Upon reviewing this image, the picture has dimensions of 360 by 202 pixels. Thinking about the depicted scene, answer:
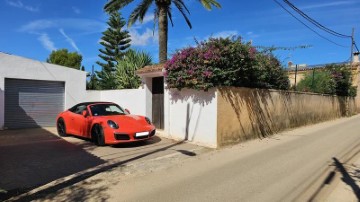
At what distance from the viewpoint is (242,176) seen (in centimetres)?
669

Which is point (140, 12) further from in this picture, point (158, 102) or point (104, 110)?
point (104, 110)

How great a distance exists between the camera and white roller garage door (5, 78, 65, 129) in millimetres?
14086

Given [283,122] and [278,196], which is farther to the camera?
[283,122]

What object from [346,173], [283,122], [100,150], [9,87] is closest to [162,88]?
[100,150]

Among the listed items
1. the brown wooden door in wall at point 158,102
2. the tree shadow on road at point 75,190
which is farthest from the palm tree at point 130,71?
the tree shadow on road at point 75,190

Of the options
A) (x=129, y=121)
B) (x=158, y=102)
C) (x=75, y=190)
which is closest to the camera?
(x=75, y=190)

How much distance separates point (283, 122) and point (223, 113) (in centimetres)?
553

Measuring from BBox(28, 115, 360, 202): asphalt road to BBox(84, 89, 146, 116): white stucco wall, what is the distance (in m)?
5.04

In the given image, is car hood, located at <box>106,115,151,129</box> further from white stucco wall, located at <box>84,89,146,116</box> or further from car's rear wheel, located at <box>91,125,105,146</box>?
white stucco wall, located at <box>84,89,146,116</box>

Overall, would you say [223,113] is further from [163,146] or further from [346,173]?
[346,173]

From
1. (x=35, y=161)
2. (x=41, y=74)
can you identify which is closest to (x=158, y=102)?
(x=41, y=74)

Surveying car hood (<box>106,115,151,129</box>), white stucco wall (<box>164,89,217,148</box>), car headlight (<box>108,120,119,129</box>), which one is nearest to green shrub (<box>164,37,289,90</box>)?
white stucco wall (<box>164,89,217,148</box>)

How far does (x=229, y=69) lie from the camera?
34.5 ft

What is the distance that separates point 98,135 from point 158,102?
368 cm
